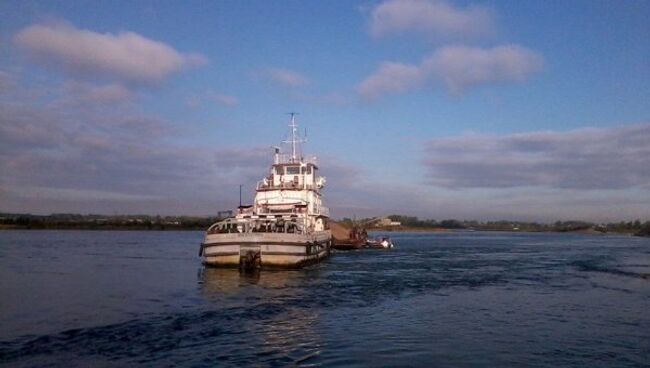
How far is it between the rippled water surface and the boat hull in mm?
769

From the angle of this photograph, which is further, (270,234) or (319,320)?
(270,234)

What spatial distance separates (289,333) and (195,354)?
132 inches

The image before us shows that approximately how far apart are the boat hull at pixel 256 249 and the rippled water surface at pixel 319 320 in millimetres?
769

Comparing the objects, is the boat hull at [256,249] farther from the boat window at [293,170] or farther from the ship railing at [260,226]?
the boat window at [293,170]

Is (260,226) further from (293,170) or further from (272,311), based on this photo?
(272,311)

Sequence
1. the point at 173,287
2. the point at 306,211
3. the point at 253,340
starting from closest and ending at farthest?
the point at 253,340, the point at 173,287, the point at 306,211

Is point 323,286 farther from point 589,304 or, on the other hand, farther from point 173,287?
point 589,304

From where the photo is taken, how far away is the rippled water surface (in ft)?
44.0

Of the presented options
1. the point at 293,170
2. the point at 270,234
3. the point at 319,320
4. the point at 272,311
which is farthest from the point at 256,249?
the point at 293,170

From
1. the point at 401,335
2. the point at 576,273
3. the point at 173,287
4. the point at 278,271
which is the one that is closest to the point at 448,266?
the point at 576,273

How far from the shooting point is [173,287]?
27109 mm

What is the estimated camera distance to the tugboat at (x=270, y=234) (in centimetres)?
3203

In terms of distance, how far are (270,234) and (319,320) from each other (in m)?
14.7

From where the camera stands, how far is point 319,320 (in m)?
18.0
